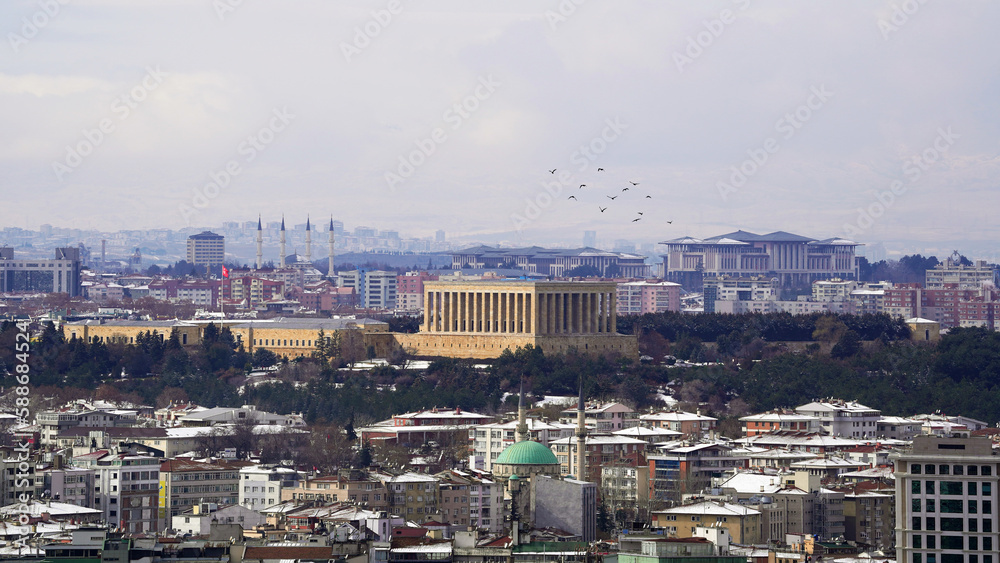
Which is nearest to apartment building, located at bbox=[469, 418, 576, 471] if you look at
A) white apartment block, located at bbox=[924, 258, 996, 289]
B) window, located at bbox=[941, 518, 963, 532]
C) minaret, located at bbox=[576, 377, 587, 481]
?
minaret, located at bbox=[576, 377, 587, 481]

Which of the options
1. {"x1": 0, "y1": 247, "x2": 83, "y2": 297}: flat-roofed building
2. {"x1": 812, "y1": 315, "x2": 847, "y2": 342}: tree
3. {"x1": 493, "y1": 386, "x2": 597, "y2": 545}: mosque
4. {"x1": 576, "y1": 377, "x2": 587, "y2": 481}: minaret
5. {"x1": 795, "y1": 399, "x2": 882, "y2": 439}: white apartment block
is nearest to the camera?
{"x1": 493, "y1": 386, "x2": 597, "y2": 545}: mosque

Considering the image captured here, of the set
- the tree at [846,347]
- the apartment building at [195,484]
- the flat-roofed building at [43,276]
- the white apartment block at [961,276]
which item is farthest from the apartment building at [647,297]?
the apartment building at [195,484]

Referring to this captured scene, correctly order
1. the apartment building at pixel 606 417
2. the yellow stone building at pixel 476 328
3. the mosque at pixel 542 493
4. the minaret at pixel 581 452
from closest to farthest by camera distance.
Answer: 1. the mosque at pixel 542 493
2. the minaret at pixel 581 452
3. the apartment building at pixel 606 417
4. the yellow stone building at pixel 476 328

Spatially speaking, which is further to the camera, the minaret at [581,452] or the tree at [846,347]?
the tree at [846,347]

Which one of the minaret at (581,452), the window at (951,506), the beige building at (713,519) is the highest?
the window at (951,506)

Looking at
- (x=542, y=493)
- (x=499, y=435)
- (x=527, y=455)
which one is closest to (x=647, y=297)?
(x=499, y=435)

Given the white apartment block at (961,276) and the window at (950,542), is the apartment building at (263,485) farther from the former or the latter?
the white apartment block at (961,276)

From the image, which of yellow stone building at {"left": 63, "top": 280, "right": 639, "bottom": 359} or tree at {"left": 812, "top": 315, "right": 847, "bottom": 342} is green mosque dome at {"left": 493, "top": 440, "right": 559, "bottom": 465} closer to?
yellow stone building at {"left": 63, "top": 280, "right": 639, "bottom": 359}

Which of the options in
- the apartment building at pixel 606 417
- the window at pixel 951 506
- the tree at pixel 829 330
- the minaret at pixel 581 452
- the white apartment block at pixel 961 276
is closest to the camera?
the window at pixel 951 506
